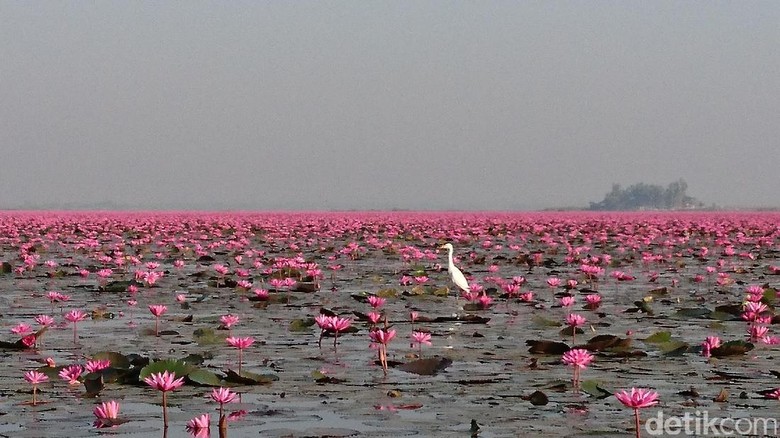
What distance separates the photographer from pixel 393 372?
20.5 ft

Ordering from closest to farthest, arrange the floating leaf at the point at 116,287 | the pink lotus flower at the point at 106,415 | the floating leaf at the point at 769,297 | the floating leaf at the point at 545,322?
the pink lotus flower at the point at 106,415, the floating leaf at the point at 545,322, the floating leaf at the point at 769,297, the floating leaf at the point at 116,287

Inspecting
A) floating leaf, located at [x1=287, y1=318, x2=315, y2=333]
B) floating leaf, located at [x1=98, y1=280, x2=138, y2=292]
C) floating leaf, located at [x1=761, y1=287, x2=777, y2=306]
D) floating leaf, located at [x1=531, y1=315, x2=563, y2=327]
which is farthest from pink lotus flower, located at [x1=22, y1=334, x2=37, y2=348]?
floating leaf, located at [x1=761, y1=287, x2=777, y2=306]

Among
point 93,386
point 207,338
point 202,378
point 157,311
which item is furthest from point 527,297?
point 93,386

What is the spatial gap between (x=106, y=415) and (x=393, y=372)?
82.1 inches

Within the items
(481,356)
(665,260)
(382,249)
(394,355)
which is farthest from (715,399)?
(382,249)

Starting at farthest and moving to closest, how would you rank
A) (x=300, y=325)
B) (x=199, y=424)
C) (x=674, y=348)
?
(x=300, y=325) → (x=674, y=348) → (x=199, y=424)

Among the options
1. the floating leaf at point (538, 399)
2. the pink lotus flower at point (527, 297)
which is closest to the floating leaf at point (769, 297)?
the pink lotus flower at point (527, 297)

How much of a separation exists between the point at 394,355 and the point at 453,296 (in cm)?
485

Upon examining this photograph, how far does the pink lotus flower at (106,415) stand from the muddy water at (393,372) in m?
0.06

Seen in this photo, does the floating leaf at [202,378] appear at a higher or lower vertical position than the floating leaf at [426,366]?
higher

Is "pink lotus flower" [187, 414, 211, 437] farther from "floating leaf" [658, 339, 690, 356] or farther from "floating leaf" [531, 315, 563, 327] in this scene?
"floating leaf" [531, 315, 563, 327]

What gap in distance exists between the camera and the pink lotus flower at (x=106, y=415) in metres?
4.59

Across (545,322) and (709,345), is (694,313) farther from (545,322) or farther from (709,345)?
(709,345)

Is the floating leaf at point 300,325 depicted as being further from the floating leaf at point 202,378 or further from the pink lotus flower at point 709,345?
the pink lotus flower at point 709,345
